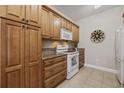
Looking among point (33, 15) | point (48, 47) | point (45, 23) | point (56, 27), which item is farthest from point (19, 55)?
point (56, 27)

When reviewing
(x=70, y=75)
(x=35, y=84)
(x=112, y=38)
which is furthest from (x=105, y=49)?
(x=35, y=84)

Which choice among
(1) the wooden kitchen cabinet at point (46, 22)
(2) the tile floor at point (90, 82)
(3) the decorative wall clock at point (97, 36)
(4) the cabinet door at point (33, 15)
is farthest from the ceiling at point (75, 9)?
(2) the tile floor at point (90, 82)

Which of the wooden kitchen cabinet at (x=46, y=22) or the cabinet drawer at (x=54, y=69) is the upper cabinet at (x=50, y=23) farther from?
the cabinet drawer at (x=54, y=69)

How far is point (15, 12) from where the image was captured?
1.72 metres

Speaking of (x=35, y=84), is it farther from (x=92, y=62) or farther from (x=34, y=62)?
(x=92, y=62)

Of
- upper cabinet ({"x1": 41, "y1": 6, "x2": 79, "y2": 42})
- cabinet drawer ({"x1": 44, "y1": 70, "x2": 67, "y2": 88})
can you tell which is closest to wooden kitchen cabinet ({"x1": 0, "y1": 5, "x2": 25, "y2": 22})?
upper cabinet ({"x1": 41, "y1": 6, "x2": 79, "y2": 42})

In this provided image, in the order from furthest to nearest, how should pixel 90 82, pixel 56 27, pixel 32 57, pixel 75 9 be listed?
pixel 75 9 < pixel 56 27 < pixel 90 82 < pixel 32 57

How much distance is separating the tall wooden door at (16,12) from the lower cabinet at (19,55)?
3.3 inches

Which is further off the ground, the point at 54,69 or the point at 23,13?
the point at 23,13

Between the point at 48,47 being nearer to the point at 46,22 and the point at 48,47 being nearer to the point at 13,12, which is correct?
the point at 46,22

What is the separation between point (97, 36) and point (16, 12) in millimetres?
4479

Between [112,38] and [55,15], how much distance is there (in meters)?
2.97

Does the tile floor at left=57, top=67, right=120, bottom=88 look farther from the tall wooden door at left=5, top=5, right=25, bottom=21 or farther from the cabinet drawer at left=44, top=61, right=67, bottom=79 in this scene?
the tall wooden door at left=5, top=5, right=25, bottom=21

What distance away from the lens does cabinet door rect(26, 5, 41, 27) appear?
1.96m
